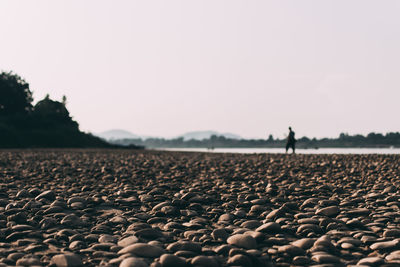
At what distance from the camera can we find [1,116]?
48.9m

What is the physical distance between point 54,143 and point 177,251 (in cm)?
4493

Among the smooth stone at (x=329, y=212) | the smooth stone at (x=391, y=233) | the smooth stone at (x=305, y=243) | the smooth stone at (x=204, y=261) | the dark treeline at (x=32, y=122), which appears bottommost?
the smooth stone at (x=204, y=261)

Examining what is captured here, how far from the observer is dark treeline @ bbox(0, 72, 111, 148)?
43.1 meters

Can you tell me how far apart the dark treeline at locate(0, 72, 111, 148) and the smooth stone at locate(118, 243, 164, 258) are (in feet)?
127

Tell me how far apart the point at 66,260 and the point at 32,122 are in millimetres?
50038

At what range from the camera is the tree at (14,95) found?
51812mm

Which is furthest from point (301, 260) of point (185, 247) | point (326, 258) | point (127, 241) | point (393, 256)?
point (127, 241)

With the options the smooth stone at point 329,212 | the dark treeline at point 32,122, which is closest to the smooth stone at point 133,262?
the smooth stone at point 329,212

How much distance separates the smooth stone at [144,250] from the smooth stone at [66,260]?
14.7 inches

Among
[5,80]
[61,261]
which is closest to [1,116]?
[5,80]

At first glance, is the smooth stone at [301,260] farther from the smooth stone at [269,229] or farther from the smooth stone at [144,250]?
the smooth stone at [144,250]

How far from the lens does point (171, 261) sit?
317 centimetres

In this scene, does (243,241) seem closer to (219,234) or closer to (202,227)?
(219,234)

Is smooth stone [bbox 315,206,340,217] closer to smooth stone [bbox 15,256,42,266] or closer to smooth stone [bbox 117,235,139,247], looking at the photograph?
smooth stone [bbox 117,235,139,247]
